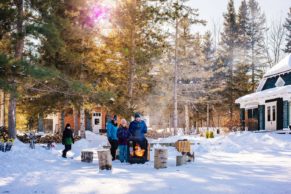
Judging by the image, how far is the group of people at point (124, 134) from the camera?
1280 cm

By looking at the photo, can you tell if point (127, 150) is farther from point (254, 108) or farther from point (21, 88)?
point (254, 108)

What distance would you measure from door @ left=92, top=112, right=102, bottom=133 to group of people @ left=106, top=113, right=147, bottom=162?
28469mm

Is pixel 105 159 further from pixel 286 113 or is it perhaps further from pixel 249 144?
pixel 286 113

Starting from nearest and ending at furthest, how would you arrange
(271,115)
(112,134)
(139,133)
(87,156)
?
(139,133), (87,156), (112,134), (271,115)

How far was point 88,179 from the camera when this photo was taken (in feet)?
30.2

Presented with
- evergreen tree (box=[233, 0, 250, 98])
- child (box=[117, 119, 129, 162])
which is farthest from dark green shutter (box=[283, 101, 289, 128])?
child (box=[117, 119, 129, 162])

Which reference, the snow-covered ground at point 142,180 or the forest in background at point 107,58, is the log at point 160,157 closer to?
the snow-covered ground at point 142,180

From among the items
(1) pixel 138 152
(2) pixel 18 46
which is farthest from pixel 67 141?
(2) pixel 18 46

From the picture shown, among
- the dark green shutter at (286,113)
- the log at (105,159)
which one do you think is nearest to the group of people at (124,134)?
the log at (105,159)

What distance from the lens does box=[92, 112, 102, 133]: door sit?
141 ft

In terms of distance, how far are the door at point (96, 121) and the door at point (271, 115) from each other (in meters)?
19.2

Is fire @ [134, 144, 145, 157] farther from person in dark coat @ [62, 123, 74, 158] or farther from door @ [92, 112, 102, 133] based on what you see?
door @ [92, 112, 102, 133]

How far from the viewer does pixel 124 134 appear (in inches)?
548

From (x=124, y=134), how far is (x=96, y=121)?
3001 centimetres
